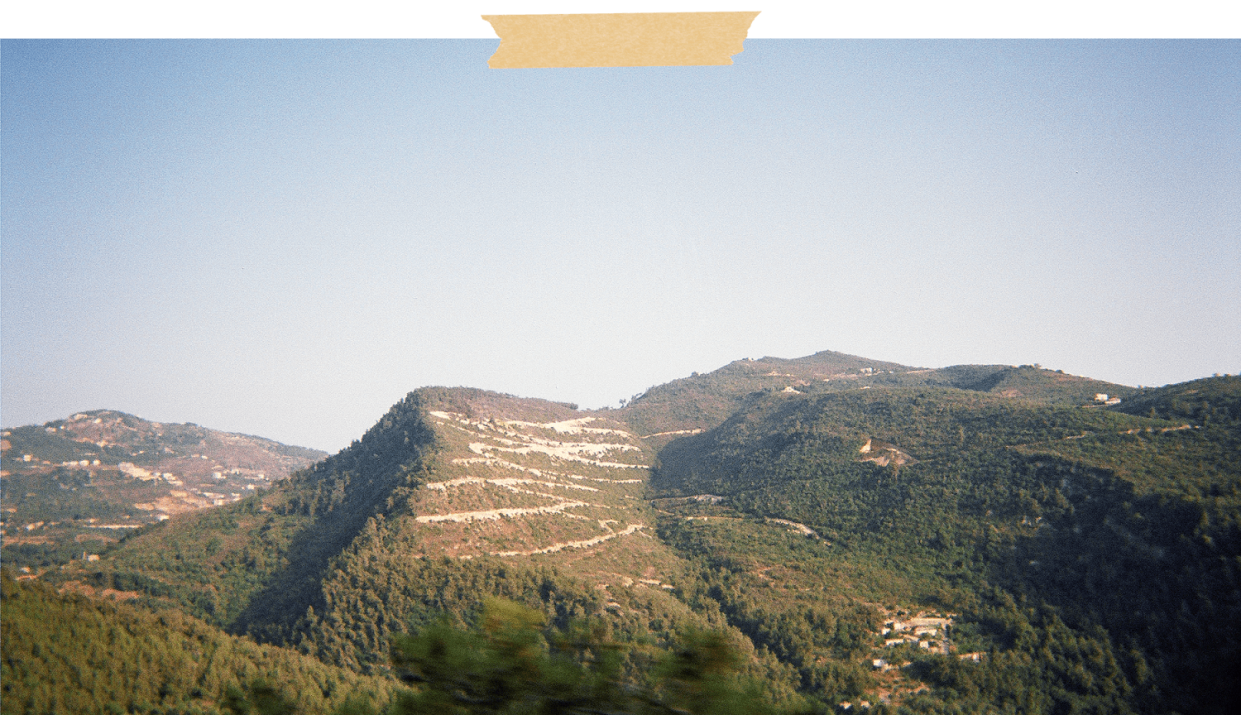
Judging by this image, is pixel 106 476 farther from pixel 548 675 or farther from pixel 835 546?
pixel 548 675

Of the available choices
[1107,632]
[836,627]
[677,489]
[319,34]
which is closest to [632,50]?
[319,34]

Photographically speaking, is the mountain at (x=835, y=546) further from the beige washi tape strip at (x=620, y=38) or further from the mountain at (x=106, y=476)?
the mountain at (x=106, y=476)

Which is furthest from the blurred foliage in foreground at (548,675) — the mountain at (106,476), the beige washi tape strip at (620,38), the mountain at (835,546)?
the mountain at (106,476)

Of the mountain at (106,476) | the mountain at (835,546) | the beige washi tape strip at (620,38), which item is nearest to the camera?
the beige washi tape strip at (620,38)

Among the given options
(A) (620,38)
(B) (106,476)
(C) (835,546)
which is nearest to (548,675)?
(A) (620,38)

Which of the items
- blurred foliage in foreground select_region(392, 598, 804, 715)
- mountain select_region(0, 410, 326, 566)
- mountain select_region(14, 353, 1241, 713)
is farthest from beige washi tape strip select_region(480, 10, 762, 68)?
mountain select_region(0, 410, 326, 566)

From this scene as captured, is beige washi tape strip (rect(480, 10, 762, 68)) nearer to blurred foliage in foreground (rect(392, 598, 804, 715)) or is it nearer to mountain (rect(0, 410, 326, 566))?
blurred foliage in foreground (rect(392, 598, 804, 715))

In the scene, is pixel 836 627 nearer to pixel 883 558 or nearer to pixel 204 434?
pixel 883 558
